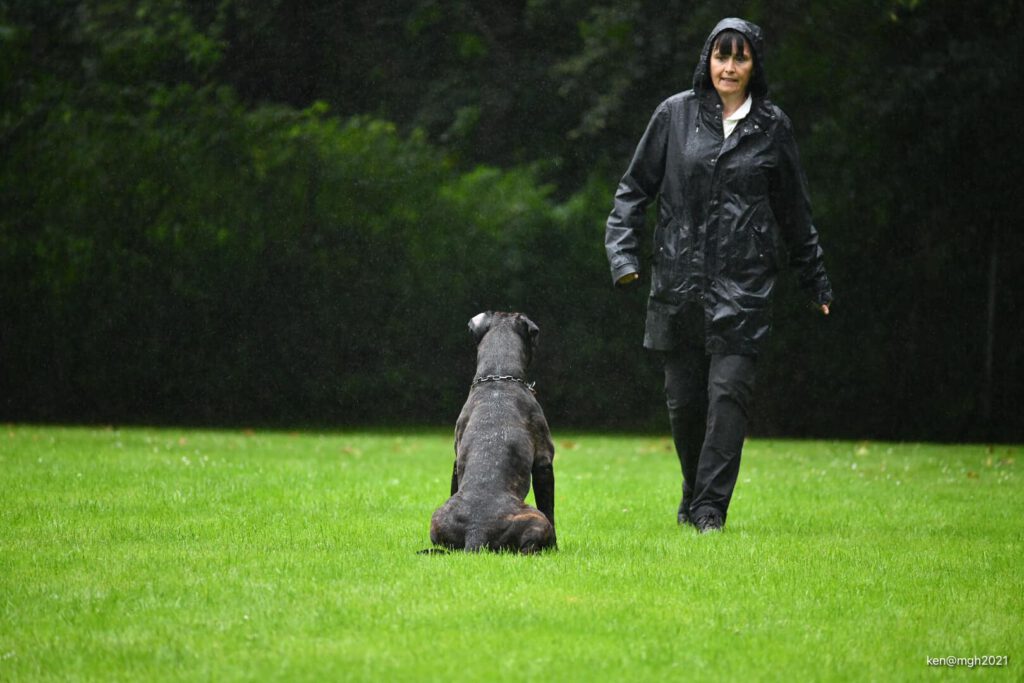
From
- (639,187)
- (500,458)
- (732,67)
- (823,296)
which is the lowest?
(500,458)

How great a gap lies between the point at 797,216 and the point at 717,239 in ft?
1.85

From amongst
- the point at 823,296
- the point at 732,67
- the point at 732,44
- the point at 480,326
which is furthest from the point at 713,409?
the point at 732,44

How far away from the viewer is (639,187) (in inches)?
288

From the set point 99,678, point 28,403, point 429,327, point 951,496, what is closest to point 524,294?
point 429,327

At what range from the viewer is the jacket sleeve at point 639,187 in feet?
23.5

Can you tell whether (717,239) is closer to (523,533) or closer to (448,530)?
(523,533)

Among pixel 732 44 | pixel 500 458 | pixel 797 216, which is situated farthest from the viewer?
pixel 797 216

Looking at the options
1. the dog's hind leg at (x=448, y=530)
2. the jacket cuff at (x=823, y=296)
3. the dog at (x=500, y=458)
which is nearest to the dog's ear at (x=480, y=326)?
the dog at (x=500, y=458)

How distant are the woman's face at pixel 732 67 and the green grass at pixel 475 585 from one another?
91.5 inches

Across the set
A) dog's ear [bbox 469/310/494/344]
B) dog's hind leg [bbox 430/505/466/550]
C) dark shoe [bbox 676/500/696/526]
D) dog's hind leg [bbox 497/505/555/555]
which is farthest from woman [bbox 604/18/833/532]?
dog's hind leg [bbox 430/505/466/550]

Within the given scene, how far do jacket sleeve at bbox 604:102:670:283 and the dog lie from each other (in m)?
0.80

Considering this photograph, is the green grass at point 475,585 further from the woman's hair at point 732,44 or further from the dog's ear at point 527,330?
the woman's hair at point 732,44

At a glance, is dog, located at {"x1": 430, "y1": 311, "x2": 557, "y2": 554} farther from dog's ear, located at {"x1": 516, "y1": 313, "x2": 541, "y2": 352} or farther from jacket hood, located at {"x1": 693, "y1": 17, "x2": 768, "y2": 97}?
jacket hood, located at {"x1": 693, "y1": 17, "x2": 768, "y2": 97}

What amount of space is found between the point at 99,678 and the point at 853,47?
1463 cm
